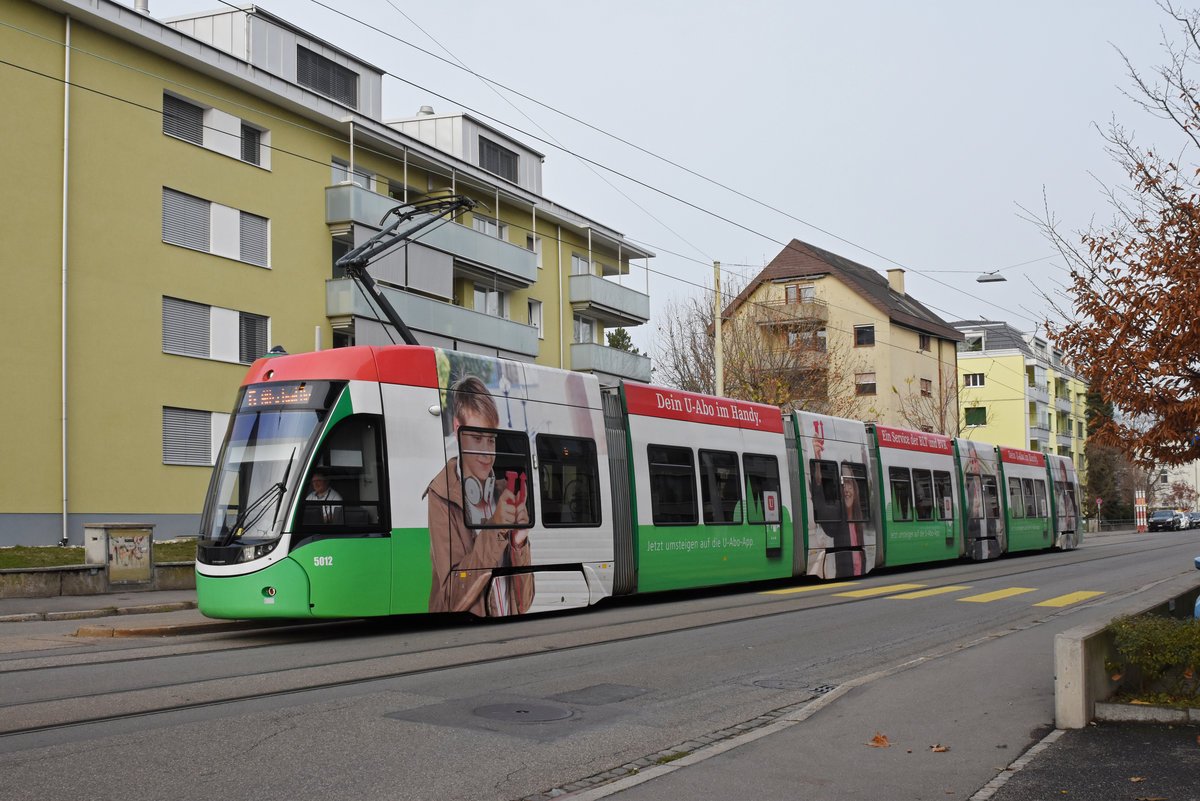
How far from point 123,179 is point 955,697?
22427 mm

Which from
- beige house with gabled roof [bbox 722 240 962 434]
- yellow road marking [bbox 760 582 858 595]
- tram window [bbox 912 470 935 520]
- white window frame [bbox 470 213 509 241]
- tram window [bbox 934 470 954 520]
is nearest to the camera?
yellow road marking [bbox 760 582 858 595]

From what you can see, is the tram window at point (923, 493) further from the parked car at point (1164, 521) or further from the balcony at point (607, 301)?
the parked car at point (1164, 521)

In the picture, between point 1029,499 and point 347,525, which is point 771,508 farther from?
point 1029,499

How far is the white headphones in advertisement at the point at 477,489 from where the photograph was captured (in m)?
13.5

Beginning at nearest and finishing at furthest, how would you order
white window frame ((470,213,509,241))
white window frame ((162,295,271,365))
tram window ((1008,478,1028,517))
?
white window frame ((162,295,271,365)), tram window ((1008,478,1028,517)), white window frame ((470,213,509,241))

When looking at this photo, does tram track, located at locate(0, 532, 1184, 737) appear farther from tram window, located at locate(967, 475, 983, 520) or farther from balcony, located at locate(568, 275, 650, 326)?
balcony, located at locate(568, 275, 650, 326)

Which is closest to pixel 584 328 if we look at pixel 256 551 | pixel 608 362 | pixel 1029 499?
pixel 608 362

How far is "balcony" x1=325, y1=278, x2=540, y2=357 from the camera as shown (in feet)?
99.5

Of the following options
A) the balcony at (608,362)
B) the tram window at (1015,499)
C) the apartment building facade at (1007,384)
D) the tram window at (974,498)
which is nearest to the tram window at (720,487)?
the tram window at (974,498)

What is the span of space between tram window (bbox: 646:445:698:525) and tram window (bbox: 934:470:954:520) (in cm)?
1132

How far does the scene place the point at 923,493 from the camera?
26.3 metres

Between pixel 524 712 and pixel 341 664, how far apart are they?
2.90 metres

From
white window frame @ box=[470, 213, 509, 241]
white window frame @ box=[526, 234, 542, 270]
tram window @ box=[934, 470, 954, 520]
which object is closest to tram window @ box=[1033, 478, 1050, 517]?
tram window @ box=[934, 470, 954, 520]

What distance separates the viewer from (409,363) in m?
13.1
